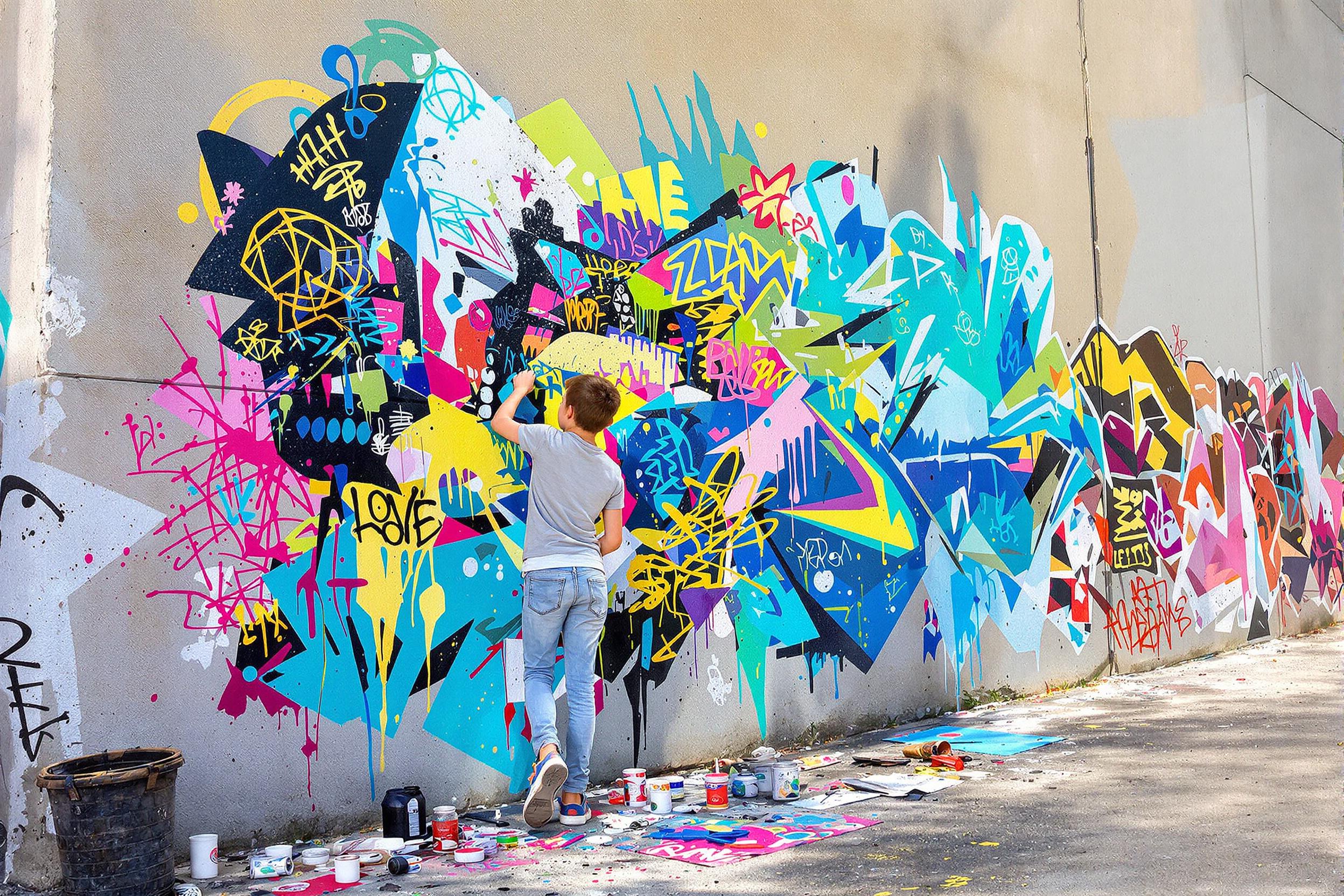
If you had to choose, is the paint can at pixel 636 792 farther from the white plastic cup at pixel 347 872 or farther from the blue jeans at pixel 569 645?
the white plastic cup at pixel 347 872

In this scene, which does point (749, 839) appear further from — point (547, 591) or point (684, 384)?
point (684, 384)

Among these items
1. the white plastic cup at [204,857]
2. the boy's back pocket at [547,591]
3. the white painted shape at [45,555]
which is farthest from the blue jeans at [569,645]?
the white painted shape at [45,555]

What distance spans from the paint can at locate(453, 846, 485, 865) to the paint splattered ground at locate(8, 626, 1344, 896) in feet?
0.50

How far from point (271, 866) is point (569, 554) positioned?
1.63 meters

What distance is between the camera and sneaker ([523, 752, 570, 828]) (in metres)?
4.16

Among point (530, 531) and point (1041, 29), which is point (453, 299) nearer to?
point (530, 531)

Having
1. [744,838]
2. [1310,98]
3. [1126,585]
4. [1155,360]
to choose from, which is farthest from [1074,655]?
[1310,98]

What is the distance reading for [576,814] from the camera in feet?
14.5

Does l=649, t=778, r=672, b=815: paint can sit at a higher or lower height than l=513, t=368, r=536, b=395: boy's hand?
lower

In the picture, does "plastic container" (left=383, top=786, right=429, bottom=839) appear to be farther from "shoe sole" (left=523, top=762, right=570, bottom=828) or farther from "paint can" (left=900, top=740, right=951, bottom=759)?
"paint can" (left=900, top=740, right=951, bottom=759)

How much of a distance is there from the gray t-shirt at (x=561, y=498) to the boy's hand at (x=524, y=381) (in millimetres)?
182

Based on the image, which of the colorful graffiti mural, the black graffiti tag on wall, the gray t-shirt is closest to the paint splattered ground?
the black graffiti tag on wall

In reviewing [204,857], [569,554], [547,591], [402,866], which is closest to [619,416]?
[569,554]

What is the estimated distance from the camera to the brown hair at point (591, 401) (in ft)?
15.3
